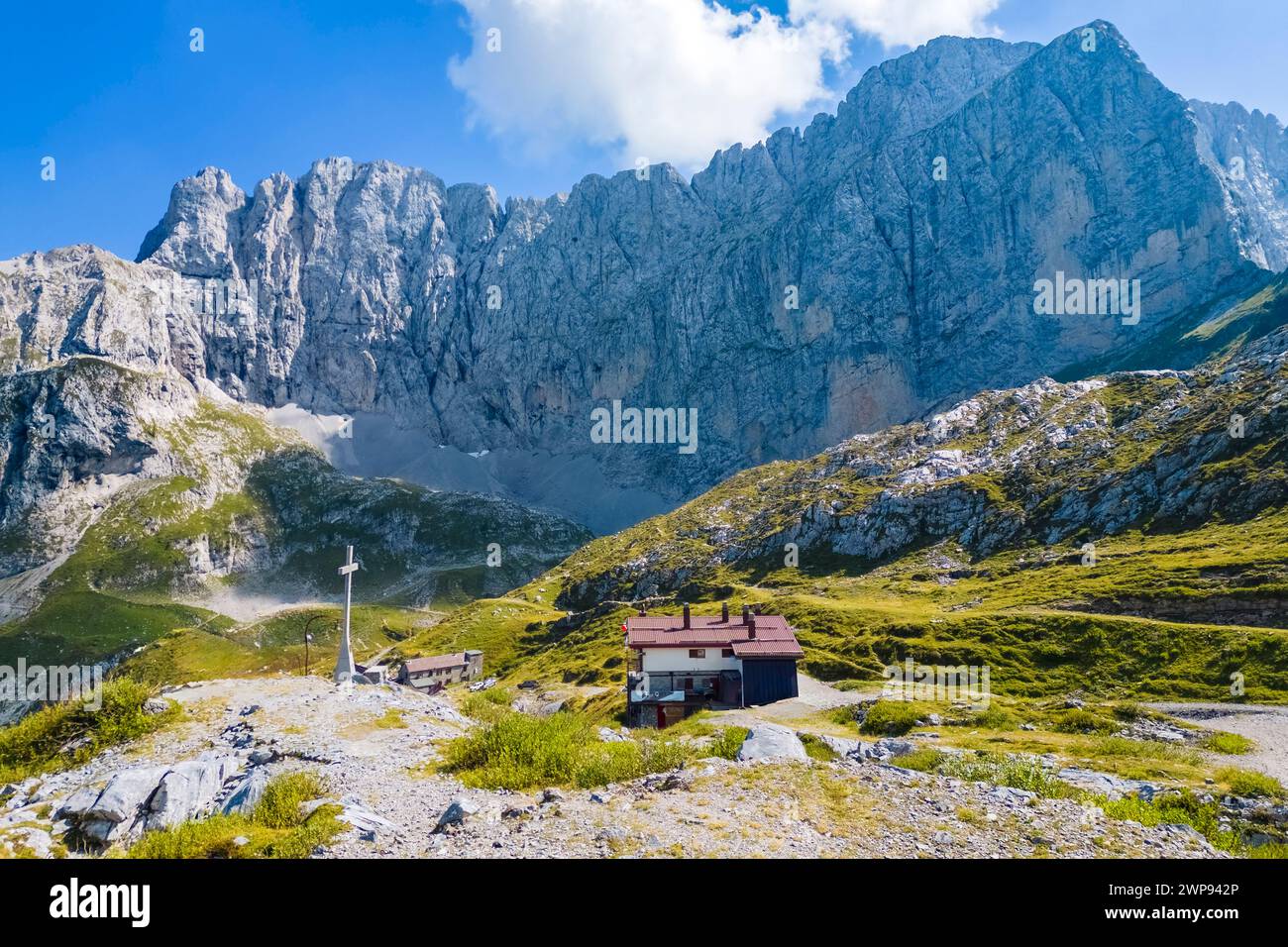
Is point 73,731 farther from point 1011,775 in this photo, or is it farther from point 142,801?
point 1011,775

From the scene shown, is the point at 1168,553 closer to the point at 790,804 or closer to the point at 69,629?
the point at 790,804

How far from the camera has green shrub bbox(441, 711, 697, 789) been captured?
20.1 metres

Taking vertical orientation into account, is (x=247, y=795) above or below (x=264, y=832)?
below

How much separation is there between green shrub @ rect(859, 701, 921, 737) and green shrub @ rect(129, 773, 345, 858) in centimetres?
3529

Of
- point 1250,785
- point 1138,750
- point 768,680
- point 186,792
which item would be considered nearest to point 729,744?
point 186,792

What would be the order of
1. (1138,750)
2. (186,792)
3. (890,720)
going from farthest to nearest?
(890,720) < (1138,750) < (186,792)

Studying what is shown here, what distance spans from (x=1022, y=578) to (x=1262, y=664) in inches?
1774

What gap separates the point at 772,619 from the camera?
6494 cm

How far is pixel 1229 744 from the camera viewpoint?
119ft

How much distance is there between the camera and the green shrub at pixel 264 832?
551 inches

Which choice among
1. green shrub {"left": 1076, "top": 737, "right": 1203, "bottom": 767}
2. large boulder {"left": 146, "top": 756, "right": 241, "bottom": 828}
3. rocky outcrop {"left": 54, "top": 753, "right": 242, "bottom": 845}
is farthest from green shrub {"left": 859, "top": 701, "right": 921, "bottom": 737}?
rocky outcrop {"left": 54, "top": 753, "right": 242, "bottom": 845}

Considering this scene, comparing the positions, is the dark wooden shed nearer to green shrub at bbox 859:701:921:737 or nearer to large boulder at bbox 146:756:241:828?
green shrub at bbox 859:701:921:737
